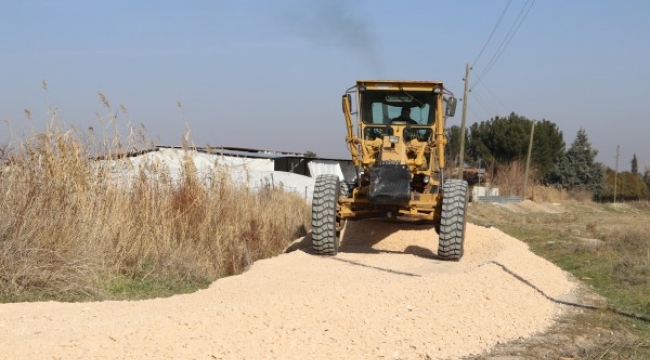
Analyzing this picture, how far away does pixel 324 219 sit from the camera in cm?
1362

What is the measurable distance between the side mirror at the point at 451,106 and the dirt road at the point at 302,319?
360cm

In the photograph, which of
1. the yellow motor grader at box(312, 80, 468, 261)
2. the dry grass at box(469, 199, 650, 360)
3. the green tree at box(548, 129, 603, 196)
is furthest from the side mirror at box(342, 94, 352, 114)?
the green tree at box(548, 129, 603, 196)

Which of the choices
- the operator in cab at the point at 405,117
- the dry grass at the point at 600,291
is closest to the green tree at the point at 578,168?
the dry grass at the point at 600,291

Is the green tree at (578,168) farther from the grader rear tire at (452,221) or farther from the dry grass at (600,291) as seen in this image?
the grader rear tire at (452,221)

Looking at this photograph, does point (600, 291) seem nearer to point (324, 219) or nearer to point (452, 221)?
point (452, 221)

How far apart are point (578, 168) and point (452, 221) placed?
57.9 metres

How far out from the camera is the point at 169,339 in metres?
6.44

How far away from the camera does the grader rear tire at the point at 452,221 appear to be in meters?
13.4

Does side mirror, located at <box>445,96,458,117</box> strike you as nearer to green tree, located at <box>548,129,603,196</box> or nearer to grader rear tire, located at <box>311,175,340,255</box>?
grader rear tire, located at <box>311,175,340,255</box>

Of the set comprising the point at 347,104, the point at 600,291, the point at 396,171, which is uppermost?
the point at 347,104

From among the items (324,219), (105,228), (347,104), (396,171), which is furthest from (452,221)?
(105,228)

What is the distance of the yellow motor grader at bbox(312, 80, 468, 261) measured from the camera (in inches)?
529

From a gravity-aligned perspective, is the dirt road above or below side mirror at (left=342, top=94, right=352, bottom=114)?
below

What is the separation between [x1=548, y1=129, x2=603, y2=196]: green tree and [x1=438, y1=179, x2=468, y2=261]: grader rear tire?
5600 centimetres
